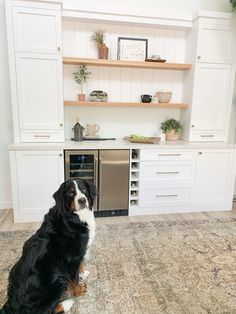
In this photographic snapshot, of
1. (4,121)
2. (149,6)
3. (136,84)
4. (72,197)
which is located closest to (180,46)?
(149,6)

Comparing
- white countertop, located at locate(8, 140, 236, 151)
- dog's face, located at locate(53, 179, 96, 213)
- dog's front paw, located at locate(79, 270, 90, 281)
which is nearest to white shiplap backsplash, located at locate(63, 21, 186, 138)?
white countertop, located at locate(8, 140, 236, 151)

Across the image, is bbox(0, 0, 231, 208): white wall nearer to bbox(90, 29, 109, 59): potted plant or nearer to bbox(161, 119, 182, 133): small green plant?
bbox(90, 29, 109, 59): potted plant

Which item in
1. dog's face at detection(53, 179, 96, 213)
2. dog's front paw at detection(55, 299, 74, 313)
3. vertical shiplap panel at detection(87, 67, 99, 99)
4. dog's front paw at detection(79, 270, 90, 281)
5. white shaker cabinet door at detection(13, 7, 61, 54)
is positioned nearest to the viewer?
dog's front paw at detection(55, 299, 74, 313)

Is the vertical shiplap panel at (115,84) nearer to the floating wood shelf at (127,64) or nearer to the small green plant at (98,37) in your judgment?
the floating wood shelf at (127,64)

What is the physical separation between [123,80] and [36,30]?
4.02 feet

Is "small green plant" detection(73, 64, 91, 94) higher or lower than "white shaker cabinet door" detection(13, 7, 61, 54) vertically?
lower

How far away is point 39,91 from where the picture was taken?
103 inches

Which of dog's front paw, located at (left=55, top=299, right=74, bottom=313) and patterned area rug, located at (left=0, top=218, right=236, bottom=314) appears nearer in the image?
dog's front paw, located at (left=55, top=299, right=74, bottom=313)

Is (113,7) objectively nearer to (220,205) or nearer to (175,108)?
(175,108)

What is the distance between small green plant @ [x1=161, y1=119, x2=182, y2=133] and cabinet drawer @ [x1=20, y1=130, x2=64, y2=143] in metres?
1.43

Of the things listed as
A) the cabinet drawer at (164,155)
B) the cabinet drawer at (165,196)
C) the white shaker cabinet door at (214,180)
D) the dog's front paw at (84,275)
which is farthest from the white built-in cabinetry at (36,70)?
the white shaker cabinet door at (214,180)

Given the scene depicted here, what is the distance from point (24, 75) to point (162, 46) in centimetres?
188

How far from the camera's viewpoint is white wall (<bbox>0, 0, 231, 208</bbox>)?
277cm

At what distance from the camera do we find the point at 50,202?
8.96 feet
